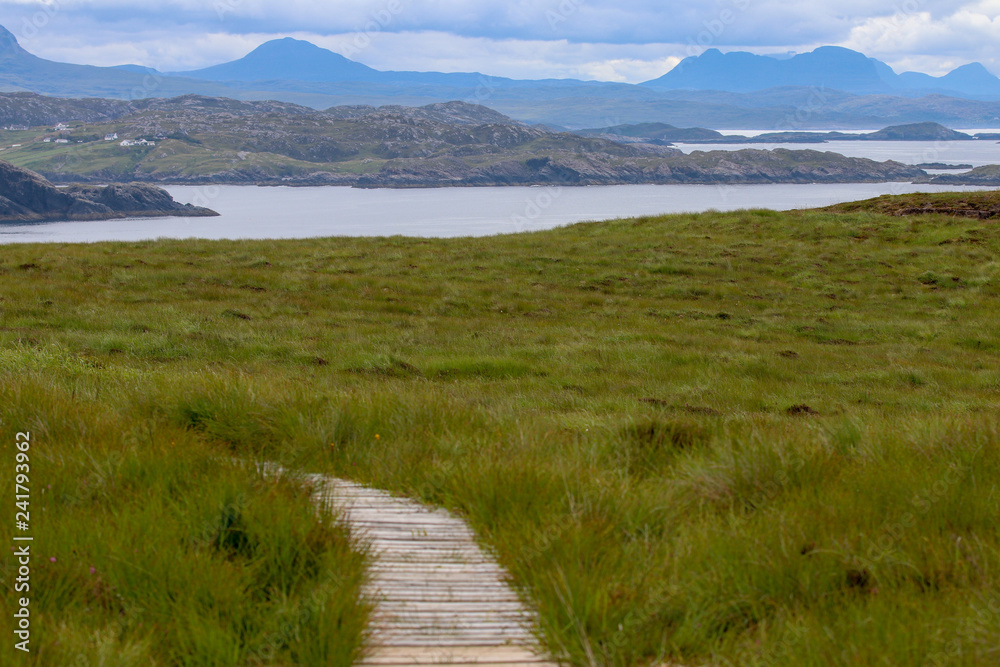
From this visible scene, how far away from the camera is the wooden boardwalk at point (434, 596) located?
274 cm

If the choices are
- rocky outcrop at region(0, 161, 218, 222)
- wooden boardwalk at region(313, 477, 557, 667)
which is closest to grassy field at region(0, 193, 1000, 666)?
wooden boardwalk at region(313, 477, 557, 667)

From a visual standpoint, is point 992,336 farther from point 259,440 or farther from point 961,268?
point 259,440

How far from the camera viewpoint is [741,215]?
36.5m

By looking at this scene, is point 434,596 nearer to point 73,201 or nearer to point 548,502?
point 548,502

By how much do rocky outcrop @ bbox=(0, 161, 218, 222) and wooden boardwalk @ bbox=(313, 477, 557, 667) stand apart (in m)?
182

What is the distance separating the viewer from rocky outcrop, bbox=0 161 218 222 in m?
169

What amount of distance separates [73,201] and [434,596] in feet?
694

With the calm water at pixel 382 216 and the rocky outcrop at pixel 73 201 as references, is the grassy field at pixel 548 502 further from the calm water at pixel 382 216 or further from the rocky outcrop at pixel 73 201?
the rocky outcrop at pixel 73 201

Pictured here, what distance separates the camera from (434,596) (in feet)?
10.3

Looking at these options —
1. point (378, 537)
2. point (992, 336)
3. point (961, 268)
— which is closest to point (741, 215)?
point (961, 268)

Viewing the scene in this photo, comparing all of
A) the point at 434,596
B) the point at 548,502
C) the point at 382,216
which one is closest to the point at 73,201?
the point at 382,216

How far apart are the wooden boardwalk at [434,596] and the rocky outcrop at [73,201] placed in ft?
598

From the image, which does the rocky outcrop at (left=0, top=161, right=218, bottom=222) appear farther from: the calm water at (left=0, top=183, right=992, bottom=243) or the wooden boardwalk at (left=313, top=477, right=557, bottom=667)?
the wooden boardwalk at (left=313, top=477, right=557, bottom=667)

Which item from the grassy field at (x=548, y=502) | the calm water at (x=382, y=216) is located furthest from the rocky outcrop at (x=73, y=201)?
the grassy field at (x=548, y=502)
